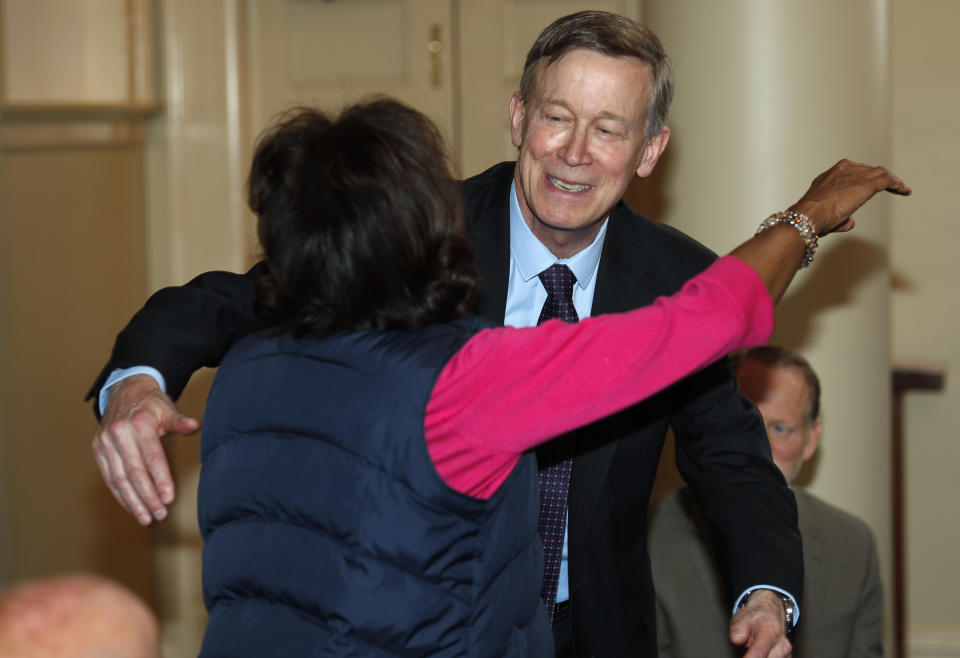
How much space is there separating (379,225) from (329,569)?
1.31 ft

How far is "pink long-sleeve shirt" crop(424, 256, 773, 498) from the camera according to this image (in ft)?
4.40

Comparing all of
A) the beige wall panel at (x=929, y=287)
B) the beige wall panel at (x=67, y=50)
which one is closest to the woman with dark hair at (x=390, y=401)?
the beige wall panel at (x=67, y=50)

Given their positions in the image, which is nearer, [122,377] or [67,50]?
[122,377]

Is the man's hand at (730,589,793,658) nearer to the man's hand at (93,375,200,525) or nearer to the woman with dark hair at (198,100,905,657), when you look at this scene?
the woman with dark hair at (198,100,905,657)

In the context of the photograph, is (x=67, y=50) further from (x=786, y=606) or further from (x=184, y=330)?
(x=786, y=606)

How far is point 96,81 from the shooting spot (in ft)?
14.2

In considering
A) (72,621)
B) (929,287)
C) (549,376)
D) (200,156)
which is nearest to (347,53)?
(200,156)

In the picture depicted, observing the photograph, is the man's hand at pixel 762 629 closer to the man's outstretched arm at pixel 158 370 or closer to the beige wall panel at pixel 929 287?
the man's outstretched arm at pixel 158 370

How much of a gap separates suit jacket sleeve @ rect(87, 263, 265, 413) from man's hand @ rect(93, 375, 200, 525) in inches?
6.2

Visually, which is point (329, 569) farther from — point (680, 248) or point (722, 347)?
point (680, 248)

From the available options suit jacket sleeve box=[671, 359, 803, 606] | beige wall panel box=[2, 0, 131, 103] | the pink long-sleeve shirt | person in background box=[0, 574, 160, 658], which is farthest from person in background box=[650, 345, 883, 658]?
beige wall panel box=[2, 0, 131, 103]

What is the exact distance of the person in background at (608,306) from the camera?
2.12 metres

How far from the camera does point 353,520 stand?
4.48 feet

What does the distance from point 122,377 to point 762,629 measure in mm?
1056
